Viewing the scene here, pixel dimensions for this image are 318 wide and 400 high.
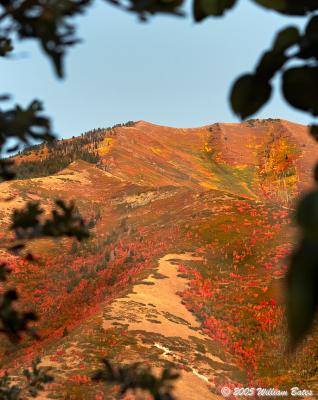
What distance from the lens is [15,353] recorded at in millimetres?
21438

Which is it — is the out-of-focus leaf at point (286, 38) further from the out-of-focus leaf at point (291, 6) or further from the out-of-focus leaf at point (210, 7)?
the out-of-focus leaf at point (210, 7)

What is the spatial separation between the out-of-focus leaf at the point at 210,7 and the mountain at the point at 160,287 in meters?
0.93

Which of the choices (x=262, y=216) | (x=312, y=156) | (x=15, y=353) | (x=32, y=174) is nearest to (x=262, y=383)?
(x=15, y=353)

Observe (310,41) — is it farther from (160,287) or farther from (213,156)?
(213,156)

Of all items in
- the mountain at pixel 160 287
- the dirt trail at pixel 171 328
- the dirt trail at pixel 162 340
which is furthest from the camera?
the mountain at pixel 160 287

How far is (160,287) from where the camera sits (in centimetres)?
2438

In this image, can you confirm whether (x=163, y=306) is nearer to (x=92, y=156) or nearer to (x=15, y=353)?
(x=15, y=353)

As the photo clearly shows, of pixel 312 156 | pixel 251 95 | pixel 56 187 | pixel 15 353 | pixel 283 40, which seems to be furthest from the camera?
pixel 312 156

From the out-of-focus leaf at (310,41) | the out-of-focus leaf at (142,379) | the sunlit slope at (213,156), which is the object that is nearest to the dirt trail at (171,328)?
the out-of-focus leaf at (142,379)

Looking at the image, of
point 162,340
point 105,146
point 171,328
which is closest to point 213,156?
point 105,146

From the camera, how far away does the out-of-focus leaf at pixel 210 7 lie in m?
1.45

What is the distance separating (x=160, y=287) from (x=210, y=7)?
23684mm

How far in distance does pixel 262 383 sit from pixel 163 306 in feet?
23.2

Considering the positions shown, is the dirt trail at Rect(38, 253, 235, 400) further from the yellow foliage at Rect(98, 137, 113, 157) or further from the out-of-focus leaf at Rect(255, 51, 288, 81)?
the yellow foliage at Rect(98, 137, 113, 157)
